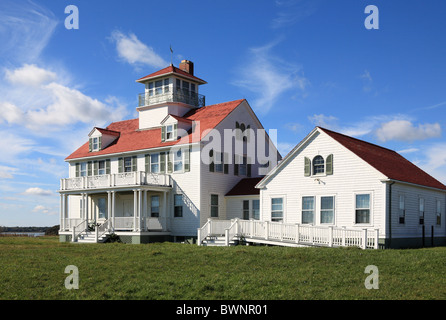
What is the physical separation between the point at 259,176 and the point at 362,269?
21.2m

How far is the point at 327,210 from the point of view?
25.5m

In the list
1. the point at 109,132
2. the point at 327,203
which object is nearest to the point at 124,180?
the point at 109,132

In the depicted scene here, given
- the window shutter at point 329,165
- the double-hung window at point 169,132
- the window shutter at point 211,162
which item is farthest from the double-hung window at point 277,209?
the double-hung window at point 169,132

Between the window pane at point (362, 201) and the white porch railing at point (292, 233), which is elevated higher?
the window pane at point (362, 201)

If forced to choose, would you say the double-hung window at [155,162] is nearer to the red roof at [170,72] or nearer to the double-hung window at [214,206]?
the double-hung window at [214,206]

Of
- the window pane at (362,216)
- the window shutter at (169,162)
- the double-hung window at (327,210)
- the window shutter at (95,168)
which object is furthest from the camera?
the window shutter at (95,168)

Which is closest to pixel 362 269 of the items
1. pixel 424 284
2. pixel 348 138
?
pixel 424 284

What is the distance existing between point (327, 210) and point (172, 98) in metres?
15.6

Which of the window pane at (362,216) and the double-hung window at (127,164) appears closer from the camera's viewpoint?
the window pane at (362,216)

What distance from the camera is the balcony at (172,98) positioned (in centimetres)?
3653

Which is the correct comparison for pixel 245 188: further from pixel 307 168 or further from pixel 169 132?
pixel 307 168

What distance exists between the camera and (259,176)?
121 feet

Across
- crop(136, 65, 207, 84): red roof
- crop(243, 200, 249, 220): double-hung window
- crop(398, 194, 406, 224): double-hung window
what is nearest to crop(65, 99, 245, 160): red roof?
crop(136, 65, 207, 84): red roof

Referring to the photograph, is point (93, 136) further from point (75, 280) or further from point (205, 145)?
point (75, 280)
